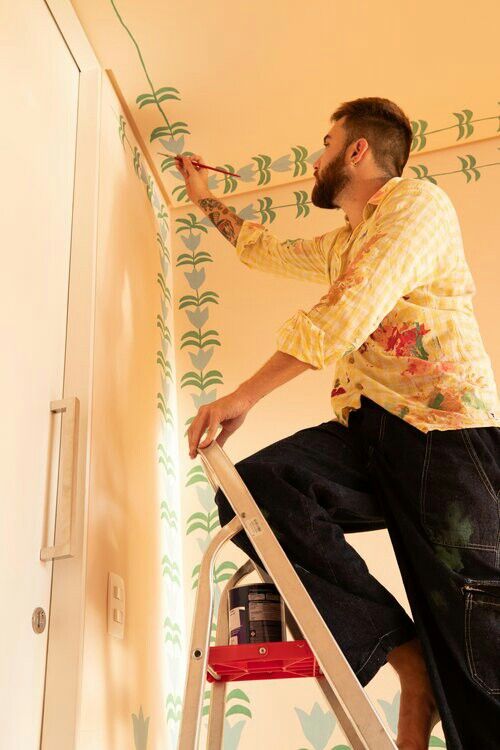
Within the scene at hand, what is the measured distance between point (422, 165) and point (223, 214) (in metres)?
0.70

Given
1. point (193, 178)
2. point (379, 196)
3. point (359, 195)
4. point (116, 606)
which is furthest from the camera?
point (193, 178)

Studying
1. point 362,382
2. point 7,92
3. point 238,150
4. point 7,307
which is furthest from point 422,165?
point 7,307

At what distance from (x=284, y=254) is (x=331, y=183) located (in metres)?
0.28

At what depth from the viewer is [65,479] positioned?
1.46 metres

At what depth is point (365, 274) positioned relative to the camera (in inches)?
56.1

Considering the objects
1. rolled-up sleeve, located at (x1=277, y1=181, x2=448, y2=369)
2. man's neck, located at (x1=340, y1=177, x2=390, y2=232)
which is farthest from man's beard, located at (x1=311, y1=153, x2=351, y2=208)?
rolled-up sleeve, located at (x1=277, y1=181, x2=448, y2=369)

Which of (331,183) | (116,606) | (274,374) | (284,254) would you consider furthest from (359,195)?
(116,606)

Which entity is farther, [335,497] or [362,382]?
[362,382]

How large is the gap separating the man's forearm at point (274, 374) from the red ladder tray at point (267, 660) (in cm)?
44

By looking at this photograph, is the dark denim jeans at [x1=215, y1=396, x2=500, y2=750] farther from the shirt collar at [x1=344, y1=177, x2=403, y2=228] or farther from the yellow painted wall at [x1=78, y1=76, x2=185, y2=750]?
the shirt collar at [x1=344, y1=177, x2=403, y2=228]

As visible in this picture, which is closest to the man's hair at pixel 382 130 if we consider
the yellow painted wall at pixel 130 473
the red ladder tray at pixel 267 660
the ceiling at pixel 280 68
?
the ceiling at pixel 280 68

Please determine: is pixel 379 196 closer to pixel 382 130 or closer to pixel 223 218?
pixel 382 130

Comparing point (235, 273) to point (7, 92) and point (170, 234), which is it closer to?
point (170, 234)

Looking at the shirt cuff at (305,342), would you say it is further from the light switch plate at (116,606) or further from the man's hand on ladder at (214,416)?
the light switch plate at (116,606)
